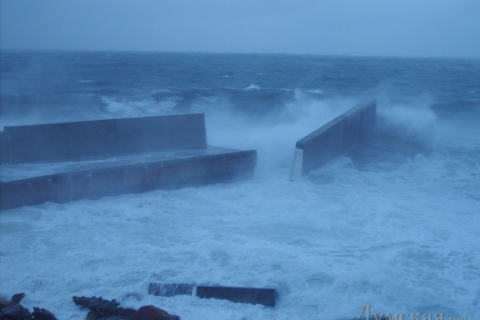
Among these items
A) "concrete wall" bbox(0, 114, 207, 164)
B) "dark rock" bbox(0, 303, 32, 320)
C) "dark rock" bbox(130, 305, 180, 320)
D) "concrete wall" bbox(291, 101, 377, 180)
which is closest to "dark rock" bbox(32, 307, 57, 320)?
"dark rock" bbox(0, 303, 32, 320)

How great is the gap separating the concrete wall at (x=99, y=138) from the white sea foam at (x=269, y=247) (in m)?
1.65

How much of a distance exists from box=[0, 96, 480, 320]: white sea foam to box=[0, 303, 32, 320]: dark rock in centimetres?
42

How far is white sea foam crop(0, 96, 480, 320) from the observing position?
16.3 feet

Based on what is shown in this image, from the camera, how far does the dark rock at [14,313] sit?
4.18 m

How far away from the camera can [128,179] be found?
8352mm

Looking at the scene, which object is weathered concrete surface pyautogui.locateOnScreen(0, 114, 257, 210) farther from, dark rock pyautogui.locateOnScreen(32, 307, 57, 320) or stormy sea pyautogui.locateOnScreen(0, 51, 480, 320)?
dark rock pyautogui.locateOnScreen(32, 307, 57, 320)

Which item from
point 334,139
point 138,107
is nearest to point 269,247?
point 334,139

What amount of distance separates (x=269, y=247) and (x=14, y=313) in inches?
125

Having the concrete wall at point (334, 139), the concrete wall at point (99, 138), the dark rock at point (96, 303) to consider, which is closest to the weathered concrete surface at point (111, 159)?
the concrete wall at point (99, 138)

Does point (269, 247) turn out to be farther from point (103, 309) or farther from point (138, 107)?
point (138, 107)

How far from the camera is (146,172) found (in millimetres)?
8531

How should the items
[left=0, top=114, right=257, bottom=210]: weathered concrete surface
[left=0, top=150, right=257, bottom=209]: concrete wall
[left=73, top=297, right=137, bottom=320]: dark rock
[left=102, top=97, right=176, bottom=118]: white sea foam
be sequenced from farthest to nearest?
[left=102, top=97, right=176, bottom=118]: white sea foam, [left=0, top=114, right=257, bottom=210]: weathered concrete surface, [left=0, top=150, right=257, bottom=209]: concrete wall, [left=73, top=297, right=137, bottom=320]: dark rock

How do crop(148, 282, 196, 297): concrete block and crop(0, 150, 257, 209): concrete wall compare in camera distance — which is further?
crop(0, 150, 257, 209): concrete wall

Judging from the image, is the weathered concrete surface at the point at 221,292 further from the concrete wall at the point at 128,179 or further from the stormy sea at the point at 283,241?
the concrete wall at the point at 128,179
